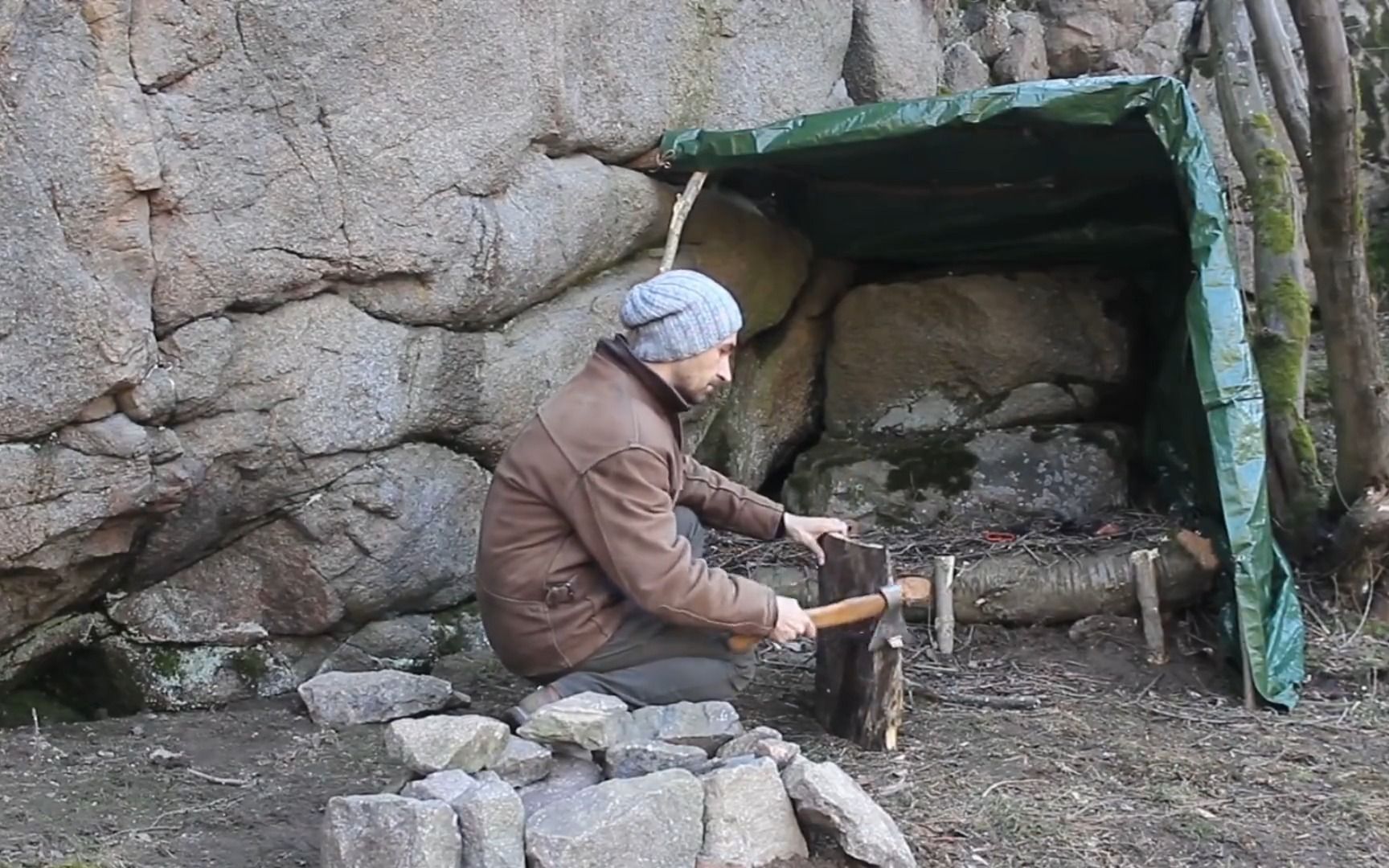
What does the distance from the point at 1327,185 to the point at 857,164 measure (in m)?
1.60

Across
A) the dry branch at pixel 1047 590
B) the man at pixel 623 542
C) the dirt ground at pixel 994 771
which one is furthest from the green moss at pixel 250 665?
the dry branch at pixel 1047 590

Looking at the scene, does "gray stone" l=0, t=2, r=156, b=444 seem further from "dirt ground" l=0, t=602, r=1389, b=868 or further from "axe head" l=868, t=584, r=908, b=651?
"axe head" l=868, t=584, r=908, b=651

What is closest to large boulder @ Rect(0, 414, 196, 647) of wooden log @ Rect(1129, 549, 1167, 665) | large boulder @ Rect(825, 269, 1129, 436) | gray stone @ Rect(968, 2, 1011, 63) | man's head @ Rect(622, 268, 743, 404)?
man's head @ Rect(622, 268, 743, 404)

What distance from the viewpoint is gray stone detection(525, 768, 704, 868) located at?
2881 millimetres

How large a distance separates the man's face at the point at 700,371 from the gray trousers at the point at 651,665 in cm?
41

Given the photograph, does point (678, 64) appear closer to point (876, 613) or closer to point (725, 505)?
point (725, 505)

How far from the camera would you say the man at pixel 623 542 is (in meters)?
3.49

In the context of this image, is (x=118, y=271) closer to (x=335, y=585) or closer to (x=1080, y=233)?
(x=335, y=585)

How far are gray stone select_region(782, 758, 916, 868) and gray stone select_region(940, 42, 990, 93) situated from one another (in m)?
5.10

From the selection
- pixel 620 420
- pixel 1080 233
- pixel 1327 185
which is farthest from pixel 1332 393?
pixel 620 420

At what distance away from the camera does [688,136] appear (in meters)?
5.42

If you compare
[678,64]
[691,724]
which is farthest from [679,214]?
[691,724]

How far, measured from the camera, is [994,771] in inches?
157

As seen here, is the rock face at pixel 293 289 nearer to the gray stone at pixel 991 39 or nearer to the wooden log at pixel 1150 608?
the wooden log at pixel 1150 608
